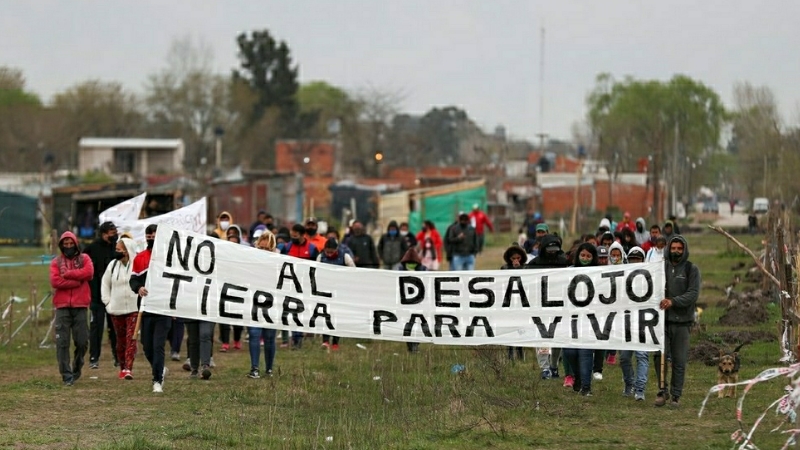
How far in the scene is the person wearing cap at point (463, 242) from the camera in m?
27.3

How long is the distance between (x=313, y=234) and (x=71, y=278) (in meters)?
6.04

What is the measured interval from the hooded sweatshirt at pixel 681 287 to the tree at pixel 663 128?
27.0 metres

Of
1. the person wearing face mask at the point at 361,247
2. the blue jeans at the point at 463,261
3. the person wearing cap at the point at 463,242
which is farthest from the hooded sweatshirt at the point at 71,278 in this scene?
the blue jeans at the point at 463,261

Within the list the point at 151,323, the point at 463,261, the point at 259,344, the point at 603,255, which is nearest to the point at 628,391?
the point at 603,255

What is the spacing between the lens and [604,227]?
25.9 m

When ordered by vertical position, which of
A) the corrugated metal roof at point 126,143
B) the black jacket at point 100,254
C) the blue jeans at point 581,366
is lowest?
the blue jeans at point 581,366

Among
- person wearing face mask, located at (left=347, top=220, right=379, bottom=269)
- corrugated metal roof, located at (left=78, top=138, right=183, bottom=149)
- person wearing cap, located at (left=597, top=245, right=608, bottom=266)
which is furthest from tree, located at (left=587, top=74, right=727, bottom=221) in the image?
corrugated metal roof, located at (left=78, top=138, right=183, bottom=149)

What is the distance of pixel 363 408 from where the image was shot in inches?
578

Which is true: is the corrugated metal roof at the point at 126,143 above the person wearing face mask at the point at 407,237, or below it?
above

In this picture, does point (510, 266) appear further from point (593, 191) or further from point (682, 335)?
point (593, 191)

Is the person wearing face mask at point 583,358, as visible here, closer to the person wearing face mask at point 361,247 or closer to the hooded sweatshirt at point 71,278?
the hooded sweatshirt at point 71,278

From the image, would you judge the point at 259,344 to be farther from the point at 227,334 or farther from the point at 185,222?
the point at 185,222

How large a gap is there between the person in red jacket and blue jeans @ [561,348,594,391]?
5.98 meters

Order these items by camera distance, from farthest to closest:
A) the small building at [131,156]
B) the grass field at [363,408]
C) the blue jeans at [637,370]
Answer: the small building at [131,156] < the blue jeans at [637,370] < the grass field at [363,408]
